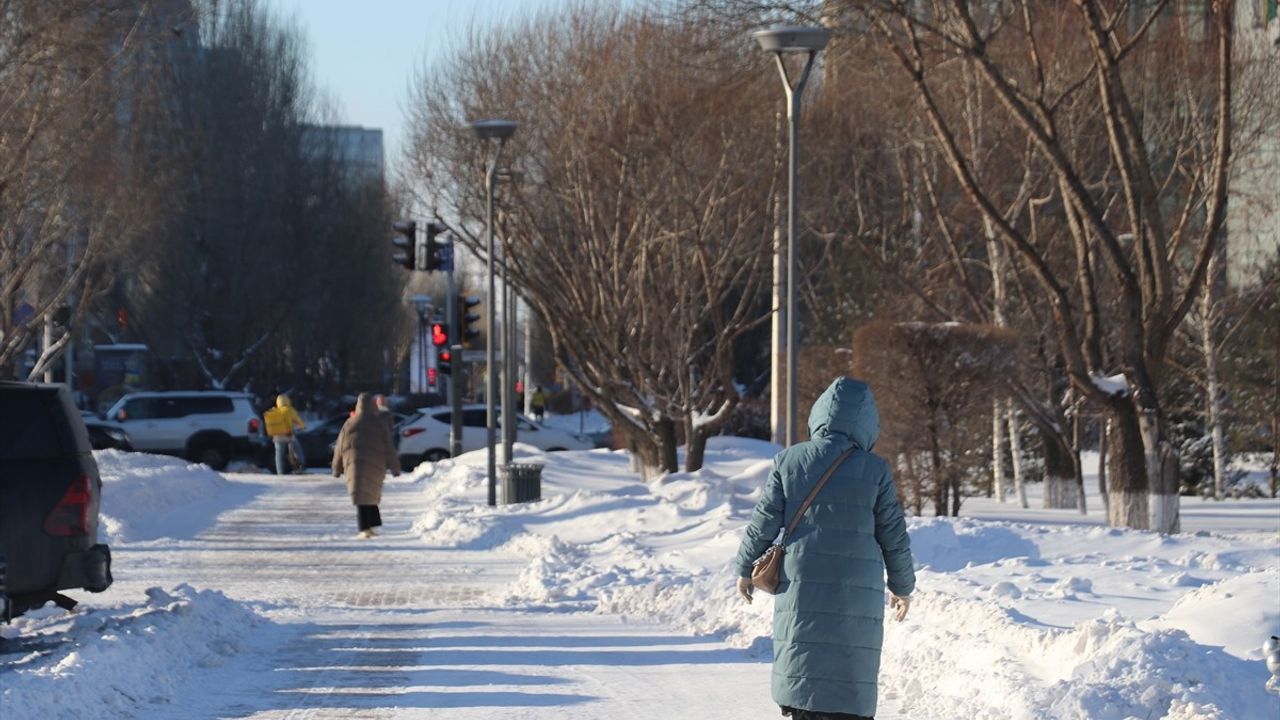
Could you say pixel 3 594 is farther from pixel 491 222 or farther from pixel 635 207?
pixel 635 207

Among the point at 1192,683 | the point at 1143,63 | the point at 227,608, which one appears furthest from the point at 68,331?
the point at 1192,683

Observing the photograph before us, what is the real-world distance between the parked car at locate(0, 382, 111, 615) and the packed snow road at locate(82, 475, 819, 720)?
1265 millimetres

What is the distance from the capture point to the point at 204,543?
67.8ft

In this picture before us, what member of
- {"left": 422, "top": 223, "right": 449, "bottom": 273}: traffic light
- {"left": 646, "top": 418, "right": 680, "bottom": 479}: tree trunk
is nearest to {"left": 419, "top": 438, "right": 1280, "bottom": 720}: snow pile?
{"left": 646, "top": 418, "right": 680, "bottom": 479}: tree trunk

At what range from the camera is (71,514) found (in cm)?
1127

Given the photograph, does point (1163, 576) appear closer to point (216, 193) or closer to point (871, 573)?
point (871, 573)

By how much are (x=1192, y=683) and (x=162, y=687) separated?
5.38 metres

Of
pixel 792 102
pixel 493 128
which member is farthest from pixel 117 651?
Answer: pixel 493 128

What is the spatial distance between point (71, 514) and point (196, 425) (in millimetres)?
31481

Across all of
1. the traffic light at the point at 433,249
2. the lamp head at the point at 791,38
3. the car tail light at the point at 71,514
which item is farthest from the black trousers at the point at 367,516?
the traffic light at the point at 433,249

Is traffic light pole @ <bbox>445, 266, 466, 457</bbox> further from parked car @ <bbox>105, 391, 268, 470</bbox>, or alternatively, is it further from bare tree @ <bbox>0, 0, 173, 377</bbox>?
bare tree @ <bbox>0, 0, 173, 377</bbox>

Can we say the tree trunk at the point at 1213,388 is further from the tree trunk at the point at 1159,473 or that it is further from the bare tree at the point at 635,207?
the tree trunk at the point at 1159,473

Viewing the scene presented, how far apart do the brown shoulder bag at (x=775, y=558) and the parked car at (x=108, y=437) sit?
115 ft

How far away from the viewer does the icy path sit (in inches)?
368
